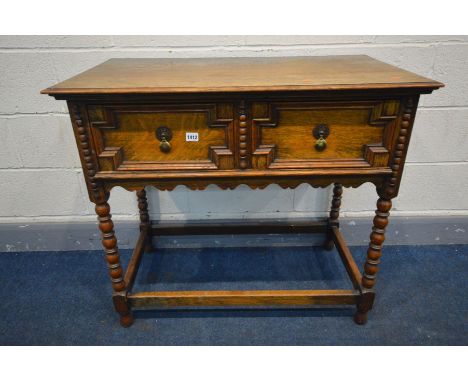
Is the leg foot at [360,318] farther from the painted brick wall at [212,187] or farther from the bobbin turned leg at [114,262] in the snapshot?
the bobbin turned leg at [114,262]

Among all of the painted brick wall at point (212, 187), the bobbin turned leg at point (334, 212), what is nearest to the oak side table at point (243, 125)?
the painted brick wall at point (212, 187)

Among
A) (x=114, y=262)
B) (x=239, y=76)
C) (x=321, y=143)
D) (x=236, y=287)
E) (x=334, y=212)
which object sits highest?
(x=239, y=76)

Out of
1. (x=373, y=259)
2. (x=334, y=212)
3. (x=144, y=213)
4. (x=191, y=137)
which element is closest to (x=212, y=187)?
(x=144, y=213)

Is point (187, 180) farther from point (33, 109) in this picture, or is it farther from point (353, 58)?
point (33, 109)

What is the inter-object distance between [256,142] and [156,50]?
30.9 inches

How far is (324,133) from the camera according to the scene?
109cm

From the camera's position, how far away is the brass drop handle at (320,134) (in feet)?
3.55

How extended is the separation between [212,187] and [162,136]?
0.78 m

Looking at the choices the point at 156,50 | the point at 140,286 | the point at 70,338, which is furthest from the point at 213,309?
the point at 156,50

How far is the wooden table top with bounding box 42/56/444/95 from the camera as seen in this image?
3.25ft

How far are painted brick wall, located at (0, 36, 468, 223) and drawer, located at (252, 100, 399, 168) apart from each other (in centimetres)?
64

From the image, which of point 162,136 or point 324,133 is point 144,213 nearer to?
point 162,136

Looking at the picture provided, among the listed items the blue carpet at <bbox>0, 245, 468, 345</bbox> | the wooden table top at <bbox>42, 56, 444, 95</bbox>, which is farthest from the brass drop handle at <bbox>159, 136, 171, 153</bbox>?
the blue carpet at <bbox>0, 245, 468, 345</bbox>

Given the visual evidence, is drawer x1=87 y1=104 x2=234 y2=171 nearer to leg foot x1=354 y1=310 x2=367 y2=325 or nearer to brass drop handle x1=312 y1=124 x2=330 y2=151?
brass drop handle x1=312 y1=124 x2=330 y2=151
